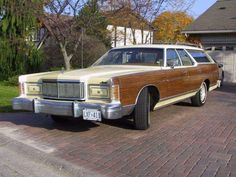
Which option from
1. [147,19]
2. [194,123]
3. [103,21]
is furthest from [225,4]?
[194,123]

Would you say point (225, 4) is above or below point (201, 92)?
above

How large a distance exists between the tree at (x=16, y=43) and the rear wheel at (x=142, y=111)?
1160cm

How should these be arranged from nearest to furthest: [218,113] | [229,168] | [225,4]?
[229,168] < [218,113] < [225,4]

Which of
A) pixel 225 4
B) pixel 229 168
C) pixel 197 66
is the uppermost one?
pixel 225 4

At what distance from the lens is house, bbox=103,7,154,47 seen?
53.6 feet

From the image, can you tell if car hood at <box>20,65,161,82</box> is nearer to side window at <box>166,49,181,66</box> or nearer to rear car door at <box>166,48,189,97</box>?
rear car door at <box>166,48,189,97</box>

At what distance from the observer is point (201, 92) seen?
11164 mm

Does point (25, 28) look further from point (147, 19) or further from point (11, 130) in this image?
point (11, 130)

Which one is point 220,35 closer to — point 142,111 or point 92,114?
point 142,111

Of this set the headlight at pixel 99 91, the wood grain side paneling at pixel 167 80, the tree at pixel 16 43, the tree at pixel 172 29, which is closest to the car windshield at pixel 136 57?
the wood grain side paneling at pixel 167 80

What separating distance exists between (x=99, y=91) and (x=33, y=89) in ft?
5.31

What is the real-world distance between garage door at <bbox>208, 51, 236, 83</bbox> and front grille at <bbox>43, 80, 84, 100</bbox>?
14.0 metres

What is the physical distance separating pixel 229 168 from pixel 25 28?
1501cm

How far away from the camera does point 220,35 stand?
21453mm
